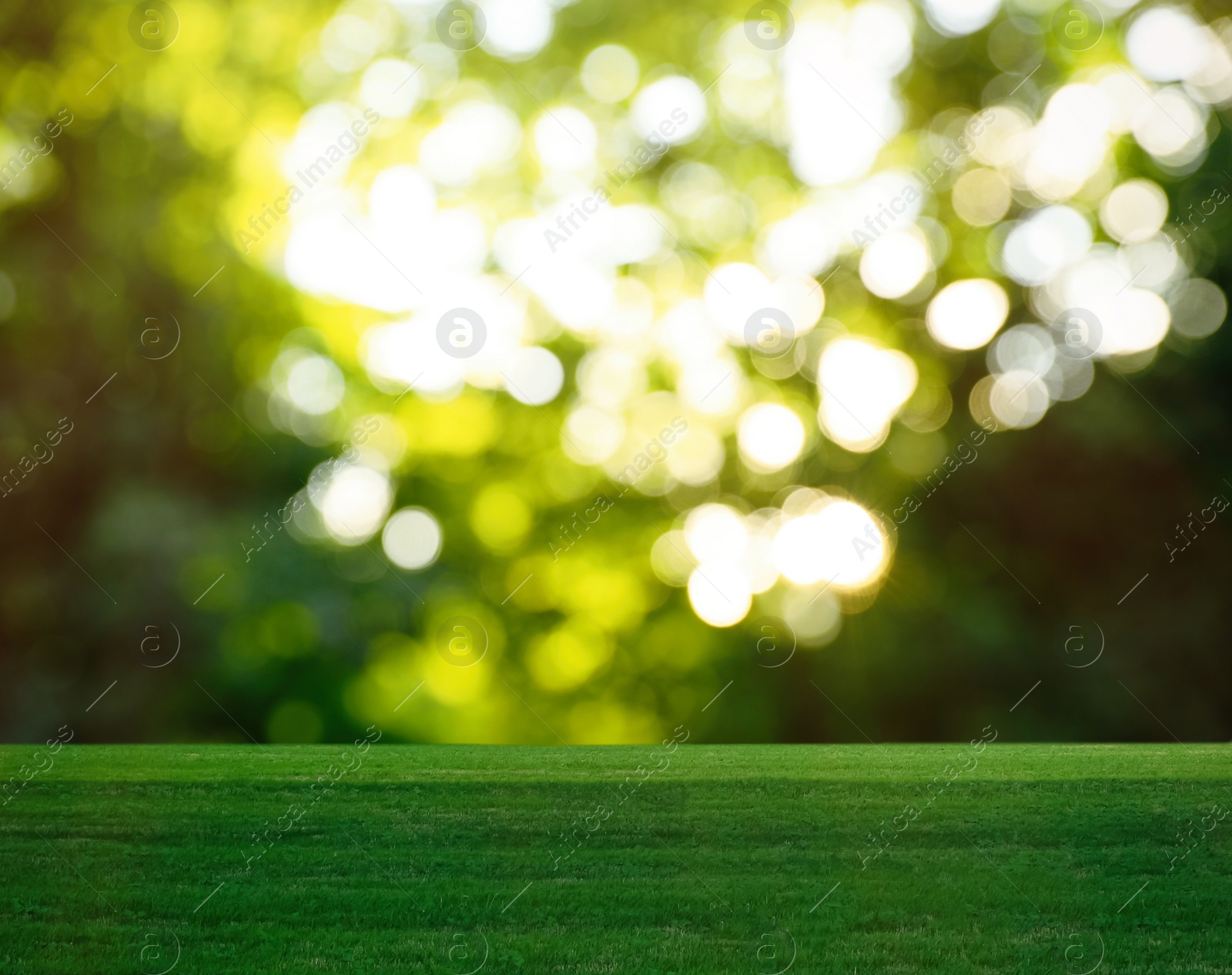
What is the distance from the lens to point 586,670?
12.7 meters

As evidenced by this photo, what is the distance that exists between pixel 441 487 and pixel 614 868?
9625 millimetres

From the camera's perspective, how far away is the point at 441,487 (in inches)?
503

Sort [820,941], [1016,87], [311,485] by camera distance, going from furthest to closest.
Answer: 1. [1016,87]
2. [311,485]
3. [820,941]

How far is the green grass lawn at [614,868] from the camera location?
112 inches

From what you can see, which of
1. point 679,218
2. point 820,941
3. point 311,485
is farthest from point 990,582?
point 820,941

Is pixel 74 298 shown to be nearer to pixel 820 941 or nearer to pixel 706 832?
pixel 706 832

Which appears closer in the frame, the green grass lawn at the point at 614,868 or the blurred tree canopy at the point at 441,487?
the green grass lawn at the point at 614,868

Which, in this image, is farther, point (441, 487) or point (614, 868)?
point (441, 487)

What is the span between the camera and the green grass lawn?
284 centimetres

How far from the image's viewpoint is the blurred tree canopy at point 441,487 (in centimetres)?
1030

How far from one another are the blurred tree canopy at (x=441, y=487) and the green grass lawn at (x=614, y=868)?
221 inches

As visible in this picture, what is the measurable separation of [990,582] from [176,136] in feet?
32.1

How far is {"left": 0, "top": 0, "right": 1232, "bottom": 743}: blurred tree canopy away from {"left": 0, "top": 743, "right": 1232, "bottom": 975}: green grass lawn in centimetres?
561

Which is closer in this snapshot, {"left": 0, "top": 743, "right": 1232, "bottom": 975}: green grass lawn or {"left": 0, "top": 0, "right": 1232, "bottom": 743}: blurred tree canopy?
{"left": 0, "top": 743, "right": 1232, "bottom": 975}: green grass lawn
